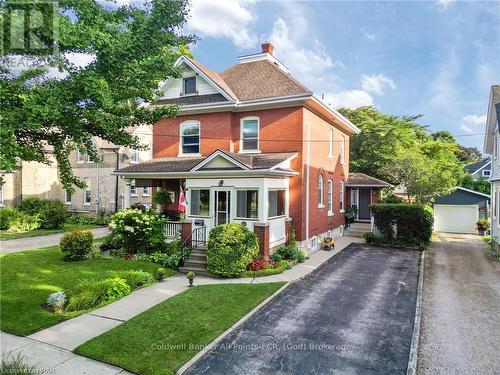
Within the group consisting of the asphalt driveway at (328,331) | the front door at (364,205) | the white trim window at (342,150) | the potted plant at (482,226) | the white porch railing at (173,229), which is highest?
the white trim window at (342,150)

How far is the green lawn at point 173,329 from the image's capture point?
670cm

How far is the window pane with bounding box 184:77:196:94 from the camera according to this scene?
1922 centimetres

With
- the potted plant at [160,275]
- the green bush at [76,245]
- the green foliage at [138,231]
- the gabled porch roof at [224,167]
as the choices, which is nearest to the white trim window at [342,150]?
the gabled porch roof at [224,167]

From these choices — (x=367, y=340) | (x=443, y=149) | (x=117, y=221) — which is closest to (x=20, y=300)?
(x=117, y=221)

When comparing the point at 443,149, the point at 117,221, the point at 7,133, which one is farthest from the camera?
the point at 443,149

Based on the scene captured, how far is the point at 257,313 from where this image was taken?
9336mm

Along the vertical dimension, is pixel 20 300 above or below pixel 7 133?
below

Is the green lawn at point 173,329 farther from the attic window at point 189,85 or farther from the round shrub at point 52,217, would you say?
the round shrub at point 52,217

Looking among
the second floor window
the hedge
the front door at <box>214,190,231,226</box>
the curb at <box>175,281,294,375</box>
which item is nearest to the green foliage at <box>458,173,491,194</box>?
the hedge

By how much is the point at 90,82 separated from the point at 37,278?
30.5ft

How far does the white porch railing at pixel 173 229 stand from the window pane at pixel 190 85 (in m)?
7.88

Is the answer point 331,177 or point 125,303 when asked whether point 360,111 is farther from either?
point 125,303

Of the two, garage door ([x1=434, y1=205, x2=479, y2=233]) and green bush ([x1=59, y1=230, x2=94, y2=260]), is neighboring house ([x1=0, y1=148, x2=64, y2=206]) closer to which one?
green bush ([x1=59, y1=230, x2=94, y2=260])

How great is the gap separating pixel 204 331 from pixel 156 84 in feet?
20.4
